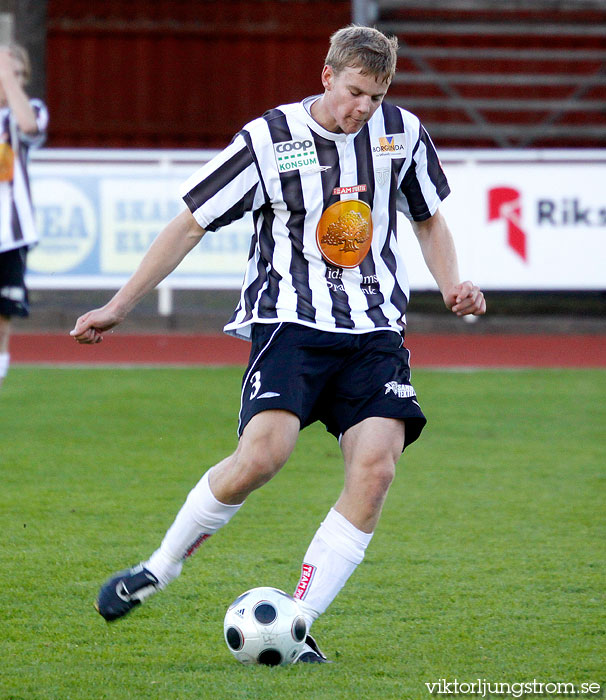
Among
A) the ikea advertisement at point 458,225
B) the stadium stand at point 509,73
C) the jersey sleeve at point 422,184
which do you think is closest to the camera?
the jersey sleeve at point 422,184

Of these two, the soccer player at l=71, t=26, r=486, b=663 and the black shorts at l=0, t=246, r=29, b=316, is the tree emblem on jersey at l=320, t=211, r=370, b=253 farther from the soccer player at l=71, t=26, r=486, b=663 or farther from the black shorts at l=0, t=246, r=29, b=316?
Result: the black shorts at l=0, t=246, r=29, b=316

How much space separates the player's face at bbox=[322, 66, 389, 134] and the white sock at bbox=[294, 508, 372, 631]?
3.69ft

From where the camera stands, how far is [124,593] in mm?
3475

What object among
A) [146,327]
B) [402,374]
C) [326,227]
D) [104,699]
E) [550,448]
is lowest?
[146,327]

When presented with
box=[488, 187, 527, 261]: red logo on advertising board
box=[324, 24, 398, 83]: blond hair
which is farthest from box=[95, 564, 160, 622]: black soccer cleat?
box=[488, 187, 527, 261]: red logo on advertising board

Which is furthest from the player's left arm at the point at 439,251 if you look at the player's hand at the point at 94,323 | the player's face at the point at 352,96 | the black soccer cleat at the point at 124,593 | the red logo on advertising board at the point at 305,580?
the black soccer cleat at the point at 124,593

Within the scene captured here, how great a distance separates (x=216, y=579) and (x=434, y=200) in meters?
1.53

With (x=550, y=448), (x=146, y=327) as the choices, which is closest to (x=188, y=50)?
(x=146, y=327)

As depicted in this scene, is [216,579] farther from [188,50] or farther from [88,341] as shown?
[188,50]

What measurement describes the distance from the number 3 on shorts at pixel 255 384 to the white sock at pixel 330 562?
0.41 meters

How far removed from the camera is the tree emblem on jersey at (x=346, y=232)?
3559mm

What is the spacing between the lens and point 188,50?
1895 centimetres

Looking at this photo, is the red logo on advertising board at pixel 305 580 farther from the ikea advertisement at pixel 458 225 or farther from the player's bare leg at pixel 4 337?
the ikea advertisement at pixel 458 225

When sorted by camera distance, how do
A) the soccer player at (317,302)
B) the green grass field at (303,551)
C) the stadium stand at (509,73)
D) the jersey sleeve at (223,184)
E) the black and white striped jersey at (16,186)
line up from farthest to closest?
the stadium stand at (509,73)
the black and white striped jersey at (16,186)
the jersey sleeve at (223,184)
the soccer player at (317,302)
the green grass field at (303,551)
